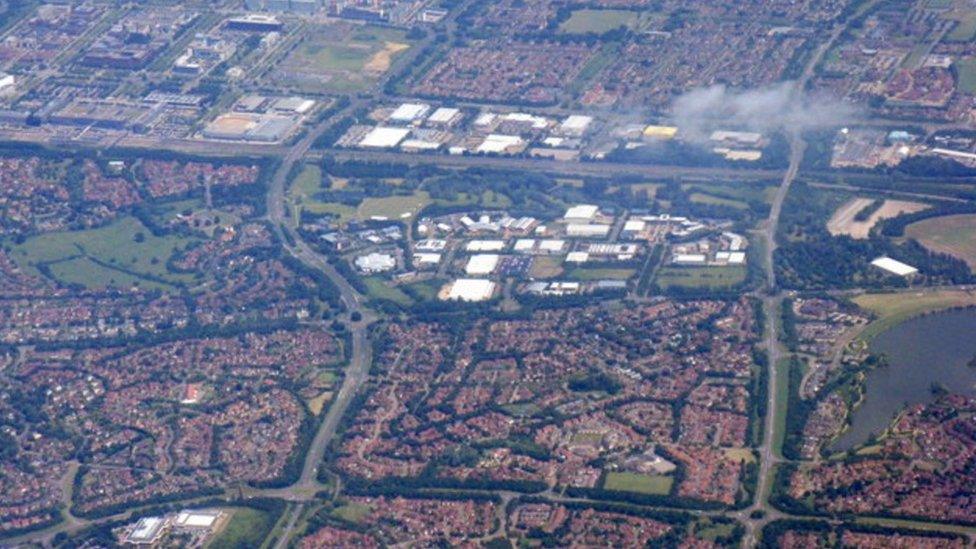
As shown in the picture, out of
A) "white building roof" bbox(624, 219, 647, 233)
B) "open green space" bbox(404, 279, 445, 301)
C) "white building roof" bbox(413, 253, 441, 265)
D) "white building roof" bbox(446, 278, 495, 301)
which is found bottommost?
"open green space" bbox(404, 279, 445, 301)

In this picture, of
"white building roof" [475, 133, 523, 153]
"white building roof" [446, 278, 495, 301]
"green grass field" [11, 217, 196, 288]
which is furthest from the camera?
"white building roof" [475, 133, 523, 153]

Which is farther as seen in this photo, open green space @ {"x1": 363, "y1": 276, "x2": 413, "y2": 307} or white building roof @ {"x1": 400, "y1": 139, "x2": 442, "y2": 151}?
white building roof @ {"x1": 400, "y1": 139, "x2": 442, "y2": 151}

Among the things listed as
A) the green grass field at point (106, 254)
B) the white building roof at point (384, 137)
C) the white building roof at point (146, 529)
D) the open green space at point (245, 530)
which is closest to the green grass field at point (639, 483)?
the open green space at point (245, 530)

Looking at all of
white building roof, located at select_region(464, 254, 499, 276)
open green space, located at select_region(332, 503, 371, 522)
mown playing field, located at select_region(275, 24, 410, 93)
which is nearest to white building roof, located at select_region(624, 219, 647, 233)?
white building roof, located at select_region(464, 254, 499, 276)

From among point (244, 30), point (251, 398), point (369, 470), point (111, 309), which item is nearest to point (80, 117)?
point (244, 30)

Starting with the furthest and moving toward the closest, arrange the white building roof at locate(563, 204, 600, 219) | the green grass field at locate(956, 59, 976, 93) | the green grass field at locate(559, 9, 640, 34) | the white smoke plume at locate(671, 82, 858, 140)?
1. the green grass field at locate(559, 9, 640, 34)
2. the green grass field at locate(956, 59, 976, 93)
3. the white smoke plume at locate(671, 82, 858, 140)
4. the white building roof at locate(563, 204, 600, 219)

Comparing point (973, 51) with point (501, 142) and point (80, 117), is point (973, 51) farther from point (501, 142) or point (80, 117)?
point (80, 117)

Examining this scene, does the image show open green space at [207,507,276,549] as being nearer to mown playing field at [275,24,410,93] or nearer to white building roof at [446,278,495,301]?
white building roof at [446,278,495,301]
